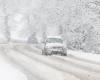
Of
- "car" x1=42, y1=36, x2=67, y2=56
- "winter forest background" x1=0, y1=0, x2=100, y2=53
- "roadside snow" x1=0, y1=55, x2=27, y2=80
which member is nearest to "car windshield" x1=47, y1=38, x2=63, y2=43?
"car" x1=42, y1=36, x2=67, y2=56

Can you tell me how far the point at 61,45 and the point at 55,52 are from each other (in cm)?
86

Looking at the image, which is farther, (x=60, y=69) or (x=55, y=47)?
(x=55, y=47)

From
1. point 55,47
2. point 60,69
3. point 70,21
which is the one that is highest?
point 70,21

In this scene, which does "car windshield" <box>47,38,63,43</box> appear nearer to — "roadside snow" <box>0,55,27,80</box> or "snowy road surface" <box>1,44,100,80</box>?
"snowy road surface" <box>1,44,100,80</box>

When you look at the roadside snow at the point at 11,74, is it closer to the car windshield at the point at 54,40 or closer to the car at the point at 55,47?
the car at the point at 55,47

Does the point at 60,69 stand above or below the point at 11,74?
below

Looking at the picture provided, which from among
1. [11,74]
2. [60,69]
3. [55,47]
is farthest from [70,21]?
[11,74]

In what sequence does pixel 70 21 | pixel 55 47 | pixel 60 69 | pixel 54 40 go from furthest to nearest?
pixel 70 21, pixel 54 40, pixel 55 47, pixel 60 69

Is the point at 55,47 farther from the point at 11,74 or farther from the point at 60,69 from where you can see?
the point at 11,74

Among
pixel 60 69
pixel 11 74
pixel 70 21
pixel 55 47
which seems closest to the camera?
pixel 11 74

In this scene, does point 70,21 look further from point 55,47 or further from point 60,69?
point 60,69

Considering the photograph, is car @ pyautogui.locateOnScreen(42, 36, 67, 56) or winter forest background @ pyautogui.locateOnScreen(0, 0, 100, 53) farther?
winter forest background @ pyautogui.locateOnScreen(0, 0, 100, 53)

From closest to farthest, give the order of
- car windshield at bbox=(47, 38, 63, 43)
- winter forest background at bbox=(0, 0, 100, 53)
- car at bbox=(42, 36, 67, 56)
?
car at bbox=(42, 36, 67, 56), car windshield at bbox=(47, 38, 63, 43), winter forest background at bbox=(0, 0, 100, 53)

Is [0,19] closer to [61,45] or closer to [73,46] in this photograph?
[73,46]
